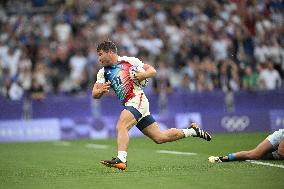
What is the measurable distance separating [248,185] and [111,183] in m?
2.04

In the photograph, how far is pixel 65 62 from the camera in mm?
26094

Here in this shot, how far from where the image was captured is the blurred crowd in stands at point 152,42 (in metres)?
25.6

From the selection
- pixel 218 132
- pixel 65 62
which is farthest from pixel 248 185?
pixel 65 62

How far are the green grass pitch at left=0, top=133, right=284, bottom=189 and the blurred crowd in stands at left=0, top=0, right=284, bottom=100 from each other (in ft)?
20.7

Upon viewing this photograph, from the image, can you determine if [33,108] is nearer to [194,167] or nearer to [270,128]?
[270,128]

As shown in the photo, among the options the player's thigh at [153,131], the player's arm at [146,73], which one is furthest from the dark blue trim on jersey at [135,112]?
the player's arm at [146,73]

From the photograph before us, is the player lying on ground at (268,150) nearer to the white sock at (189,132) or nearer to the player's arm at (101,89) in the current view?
the white sock at (189,132)

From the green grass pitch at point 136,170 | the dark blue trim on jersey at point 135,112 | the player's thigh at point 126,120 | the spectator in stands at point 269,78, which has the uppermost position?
the spectator in stands at point 269,78

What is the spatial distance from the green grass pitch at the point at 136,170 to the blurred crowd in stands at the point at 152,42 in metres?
6.31

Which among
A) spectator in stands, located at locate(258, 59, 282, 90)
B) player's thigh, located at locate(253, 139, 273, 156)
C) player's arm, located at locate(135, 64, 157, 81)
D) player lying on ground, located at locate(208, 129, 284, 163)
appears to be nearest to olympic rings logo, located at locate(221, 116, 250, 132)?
spectator in stands, located at locate(258, 59, 282, 90)

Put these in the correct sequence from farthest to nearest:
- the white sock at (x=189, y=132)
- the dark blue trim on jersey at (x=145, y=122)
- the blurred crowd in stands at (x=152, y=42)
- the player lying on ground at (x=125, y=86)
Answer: the blurred crowd in stands at (x=152, y=42)
the white sock at (x=189, y=132)
the dark blue trim on jersey at (x=145, y=122)
the player lying on ground at (x=125, y=86)

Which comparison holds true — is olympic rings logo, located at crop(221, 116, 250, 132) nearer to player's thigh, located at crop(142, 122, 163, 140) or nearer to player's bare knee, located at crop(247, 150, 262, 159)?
player's thigh, located at crop(142, 122, 163, 140)

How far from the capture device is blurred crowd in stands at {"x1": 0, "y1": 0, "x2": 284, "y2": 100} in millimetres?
25578

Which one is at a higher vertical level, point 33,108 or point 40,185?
point 33,108
